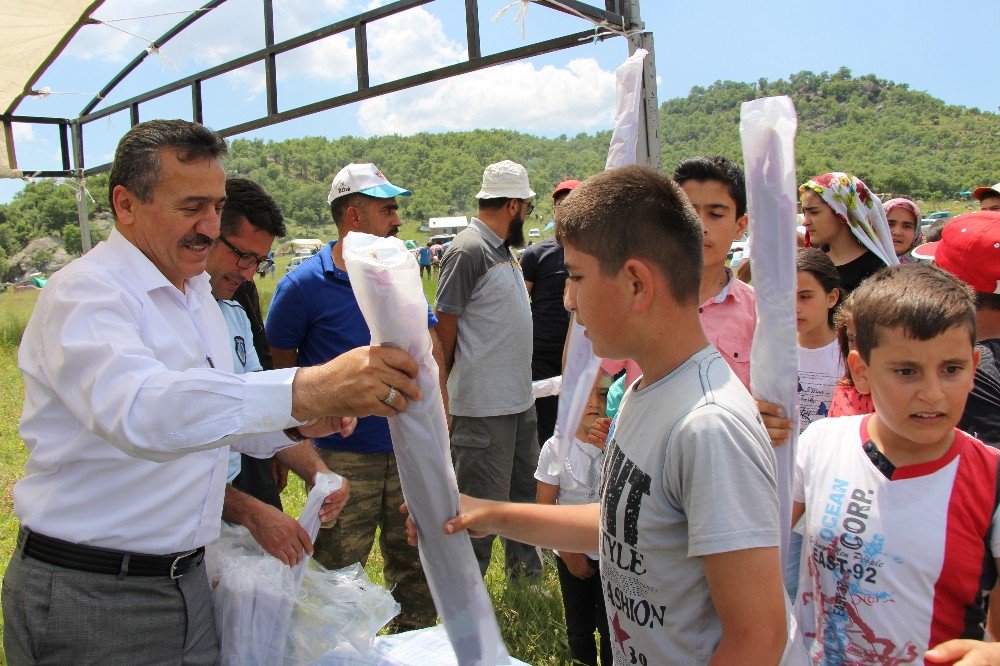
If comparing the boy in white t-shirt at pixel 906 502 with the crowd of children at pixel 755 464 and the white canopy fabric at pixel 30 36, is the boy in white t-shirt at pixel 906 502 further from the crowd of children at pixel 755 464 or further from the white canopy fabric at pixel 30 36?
the white canopy fabric at pixel 30 36

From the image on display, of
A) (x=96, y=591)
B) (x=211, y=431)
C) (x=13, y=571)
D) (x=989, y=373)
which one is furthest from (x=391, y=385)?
(x=989, y=373)

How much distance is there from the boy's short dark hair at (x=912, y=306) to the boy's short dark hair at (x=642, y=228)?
0.63m

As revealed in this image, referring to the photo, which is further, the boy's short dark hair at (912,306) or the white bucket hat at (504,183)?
the white bucket hat at (504,183)

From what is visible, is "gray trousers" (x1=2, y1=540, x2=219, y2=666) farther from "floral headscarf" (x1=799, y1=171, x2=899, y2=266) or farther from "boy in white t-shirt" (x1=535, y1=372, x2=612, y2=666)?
"floral headscarf" (x1=799, y1=171, x2=899, y2=266)

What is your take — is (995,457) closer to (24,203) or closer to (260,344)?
(260,344)

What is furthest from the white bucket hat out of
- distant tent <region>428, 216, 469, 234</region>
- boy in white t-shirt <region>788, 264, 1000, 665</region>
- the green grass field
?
distant tent <region>428, 216, 469, 234</region>

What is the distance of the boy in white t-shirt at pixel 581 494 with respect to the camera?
2.49m

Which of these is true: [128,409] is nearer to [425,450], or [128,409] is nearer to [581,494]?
[425,450]

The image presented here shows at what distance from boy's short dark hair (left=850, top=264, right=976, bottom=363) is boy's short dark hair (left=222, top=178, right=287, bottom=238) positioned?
2.11 m

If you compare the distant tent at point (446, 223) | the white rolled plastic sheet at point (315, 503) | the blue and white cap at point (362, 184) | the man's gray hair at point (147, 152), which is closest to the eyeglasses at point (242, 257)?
the blue and white cap at point (362, 184)

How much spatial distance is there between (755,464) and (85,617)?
1435 millimetres

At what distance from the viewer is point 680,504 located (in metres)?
1.17

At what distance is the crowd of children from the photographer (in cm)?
111

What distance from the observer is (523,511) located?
5.49 ft
